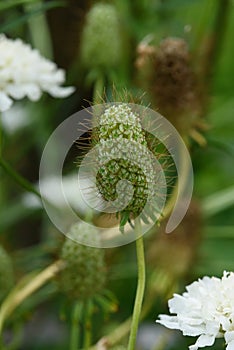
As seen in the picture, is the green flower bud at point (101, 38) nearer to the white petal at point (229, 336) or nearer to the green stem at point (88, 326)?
the green stem at point (88, 326)

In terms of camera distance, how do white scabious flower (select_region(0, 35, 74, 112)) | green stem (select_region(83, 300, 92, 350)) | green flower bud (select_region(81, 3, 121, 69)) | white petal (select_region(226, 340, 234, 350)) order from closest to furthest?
white petal (select_region(226, 340, 234, 350)), green stem (select_region(83, 300, 92, 350)), white scabious flower (select_region(0, 35, 74, 112)), green flower bud (select_region(81, 3, 121, 69))

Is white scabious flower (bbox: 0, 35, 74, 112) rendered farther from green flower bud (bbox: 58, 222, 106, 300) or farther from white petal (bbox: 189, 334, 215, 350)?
white petal (bbox: 189, 334, 215, 350)

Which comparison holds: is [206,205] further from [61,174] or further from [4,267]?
[4,267]

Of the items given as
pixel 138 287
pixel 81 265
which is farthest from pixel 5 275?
pixel 138 287

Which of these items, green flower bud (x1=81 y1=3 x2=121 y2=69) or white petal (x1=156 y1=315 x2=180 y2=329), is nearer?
white petal (x1=156 y1=315 x2=180 y2=329)

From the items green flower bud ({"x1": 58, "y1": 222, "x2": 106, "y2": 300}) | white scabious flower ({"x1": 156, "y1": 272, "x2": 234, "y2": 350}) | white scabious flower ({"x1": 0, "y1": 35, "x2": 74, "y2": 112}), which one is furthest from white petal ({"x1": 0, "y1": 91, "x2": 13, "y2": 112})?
white scabious flower ({"x1": 156, "y1": 272, "x2": 234, "y2": 350})

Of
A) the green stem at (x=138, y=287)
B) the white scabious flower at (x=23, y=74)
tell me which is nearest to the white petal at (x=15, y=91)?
the white scabious flower at (x=23, y=74)

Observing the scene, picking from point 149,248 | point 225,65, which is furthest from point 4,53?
point 225,65
